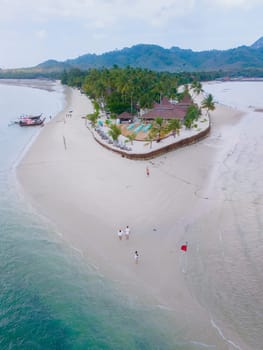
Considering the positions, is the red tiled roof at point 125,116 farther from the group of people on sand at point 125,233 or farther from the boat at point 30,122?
the group of people on sand at point 125,233

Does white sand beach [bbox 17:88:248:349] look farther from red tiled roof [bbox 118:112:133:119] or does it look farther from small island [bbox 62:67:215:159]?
red tiled roof [bbox 118:112:133:119]

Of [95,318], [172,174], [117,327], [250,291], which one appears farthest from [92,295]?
[172,174]

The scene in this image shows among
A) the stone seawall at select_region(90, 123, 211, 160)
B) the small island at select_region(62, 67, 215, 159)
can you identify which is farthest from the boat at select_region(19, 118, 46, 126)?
the stone seawall at select_region(90, 123, 211, 160)

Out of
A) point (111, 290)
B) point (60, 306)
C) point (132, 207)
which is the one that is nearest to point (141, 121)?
point (132, 207)

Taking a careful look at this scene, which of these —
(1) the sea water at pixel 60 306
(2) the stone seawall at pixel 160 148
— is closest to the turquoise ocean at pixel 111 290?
(1) the sea water at pixel 60 306

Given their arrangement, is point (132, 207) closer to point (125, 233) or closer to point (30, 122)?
point (125, 233)
